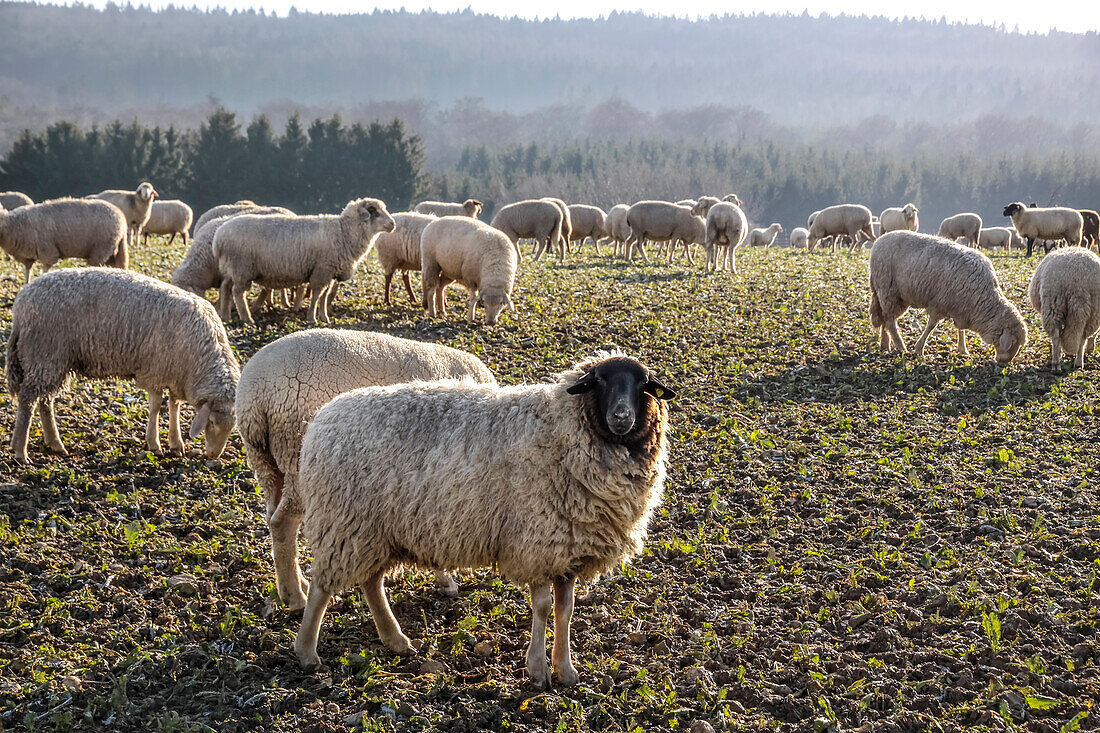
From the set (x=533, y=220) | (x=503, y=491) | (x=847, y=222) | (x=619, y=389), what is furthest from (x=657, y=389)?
(x=847, y=222)

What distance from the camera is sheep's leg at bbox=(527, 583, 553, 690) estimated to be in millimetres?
5199

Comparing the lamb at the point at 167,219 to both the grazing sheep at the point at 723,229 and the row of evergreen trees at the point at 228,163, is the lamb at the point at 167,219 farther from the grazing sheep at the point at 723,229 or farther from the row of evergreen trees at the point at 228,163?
the grazing sheep at the point at 723,229

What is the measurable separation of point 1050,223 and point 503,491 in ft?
104

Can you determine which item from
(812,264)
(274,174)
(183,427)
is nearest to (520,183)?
(274,174)

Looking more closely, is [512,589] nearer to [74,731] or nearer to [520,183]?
[74,731]

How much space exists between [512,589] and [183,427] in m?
5.32

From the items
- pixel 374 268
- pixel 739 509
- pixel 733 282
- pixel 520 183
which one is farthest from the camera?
pixel 520 183

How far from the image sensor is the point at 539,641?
5246 mm

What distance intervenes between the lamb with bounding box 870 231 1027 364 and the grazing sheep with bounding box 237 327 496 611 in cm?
950

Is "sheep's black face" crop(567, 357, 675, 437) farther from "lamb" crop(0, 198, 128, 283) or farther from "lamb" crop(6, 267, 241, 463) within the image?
"lamb" crop(0, 198, 128, 283)

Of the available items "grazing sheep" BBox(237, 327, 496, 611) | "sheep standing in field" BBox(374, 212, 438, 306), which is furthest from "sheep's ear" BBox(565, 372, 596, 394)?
"sheep standing in field" BBox(374, 212, 438, 306)

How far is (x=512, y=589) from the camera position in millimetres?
6566

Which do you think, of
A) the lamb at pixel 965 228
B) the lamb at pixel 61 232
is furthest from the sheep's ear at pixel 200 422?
the lamb at pixel 965 228

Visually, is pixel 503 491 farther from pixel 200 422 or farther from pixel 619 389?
pixel 200 422
